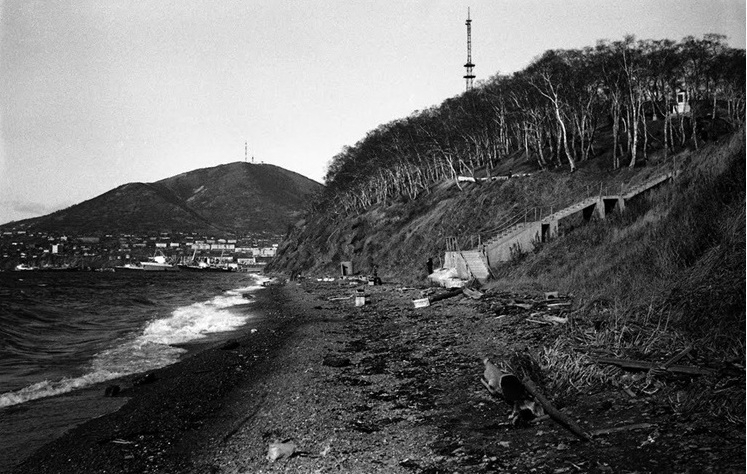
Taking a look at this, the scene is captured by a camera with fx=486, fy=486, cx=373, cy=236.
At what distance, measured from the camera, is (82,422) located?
9734 mm

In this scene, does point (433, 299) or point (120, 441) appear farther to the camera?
point (433, 299)

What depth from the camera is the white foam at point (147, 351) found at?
41.1 ft

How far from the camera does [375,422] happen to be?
25.3 ft

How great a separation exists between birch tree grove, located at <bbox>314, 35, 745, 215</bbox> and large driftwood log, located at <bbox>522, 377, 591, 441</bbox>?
3345 centimetres

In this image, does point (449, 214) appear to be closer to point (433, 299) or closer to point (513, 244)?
point (513, 244)

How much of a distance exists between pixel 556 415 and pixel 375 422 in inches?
111

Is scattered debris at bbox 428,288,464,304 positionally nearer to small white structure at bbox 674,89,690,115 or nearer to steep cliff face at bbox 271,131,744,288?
steep cliff face at bbox 271,131,744,288

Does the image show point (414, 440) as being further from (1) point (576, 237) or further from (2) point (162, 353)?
(1) point (576, 237)

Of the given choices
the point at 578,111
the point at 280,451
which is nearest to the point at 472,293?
the point at 280,451

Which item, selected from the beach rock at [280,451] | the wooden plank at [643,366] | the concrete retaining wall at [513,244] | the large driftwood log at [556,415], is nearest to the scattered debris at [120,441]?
the beach rock at [280,451]

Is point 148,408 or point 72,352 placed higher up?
point 148,408

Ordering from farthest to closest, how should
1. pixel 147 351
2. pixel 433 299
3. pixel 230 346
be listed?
pixel 433 299 < pixel 147 351 < pixel 230 346


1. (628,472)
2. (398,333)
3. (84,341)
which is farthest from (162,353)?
(628,472)

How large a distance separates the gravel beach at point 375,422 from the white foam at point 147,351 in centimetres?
154
